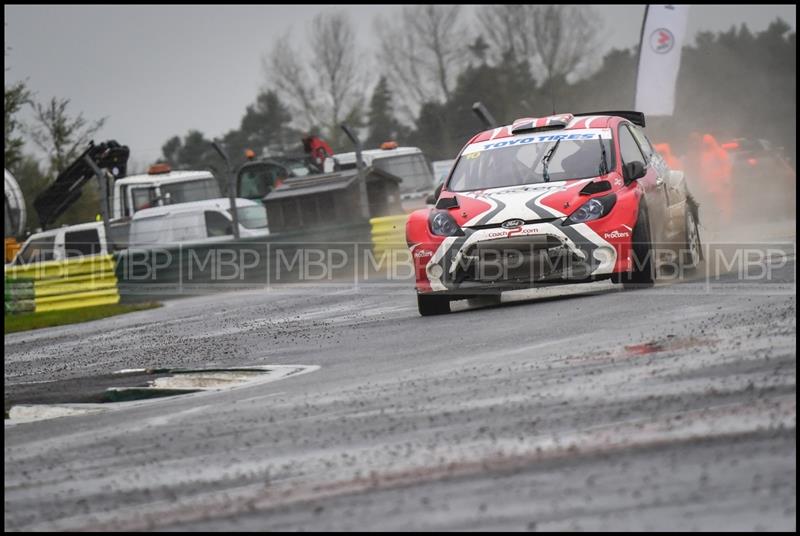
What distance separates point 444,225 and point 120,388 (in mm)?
3413

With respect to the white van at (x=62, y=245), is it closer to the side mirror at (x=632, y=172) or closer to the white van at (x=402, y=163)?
the white van at (x=402, y=163)

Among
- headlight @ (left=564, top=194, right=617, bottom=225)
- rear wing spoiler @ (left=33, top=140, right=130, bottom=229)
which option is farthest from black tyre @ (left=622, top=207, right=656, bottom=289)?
rear wing spoiler @ (left=33, top=140, right=130, bottom=229)

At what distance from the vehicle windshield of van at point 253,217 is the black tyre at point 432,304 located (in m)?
15.0

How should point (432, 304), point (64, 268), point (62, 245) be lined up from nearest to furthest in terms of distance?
point (432, 304) → point (64, 268) → point (62, 245)

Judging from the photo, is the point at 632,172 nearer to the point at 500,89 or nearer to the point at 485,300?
the point at 485,300

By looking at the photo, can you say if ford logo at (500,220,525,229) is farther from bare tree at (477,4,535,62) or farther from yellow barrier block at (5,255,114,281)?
bare tree at (477,4,535,62)

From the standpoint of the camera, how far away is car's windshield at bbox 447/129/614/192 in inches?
436

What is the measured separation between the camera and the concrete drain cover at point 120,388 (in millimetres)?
7746

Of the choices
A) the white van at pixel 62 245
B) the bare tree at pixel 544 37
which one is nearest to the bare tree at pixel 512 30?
the bare tree at pixel 544 37

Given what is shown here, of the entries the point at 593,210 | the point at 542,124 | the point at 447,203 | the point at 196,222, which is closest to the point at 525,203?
the point at 593,210

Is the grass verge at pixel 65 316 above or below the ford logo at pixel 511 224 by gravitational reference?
below

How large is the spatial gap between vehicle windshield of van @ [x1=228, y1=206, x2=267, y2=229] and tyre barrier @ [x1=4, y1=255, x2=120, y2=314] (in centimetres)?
472

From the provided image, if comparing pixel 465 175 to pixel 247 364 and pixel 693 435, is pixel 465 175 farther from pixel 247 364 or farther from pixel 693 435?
pixel 693 435

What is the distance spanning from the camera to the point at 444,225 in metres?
10.8
